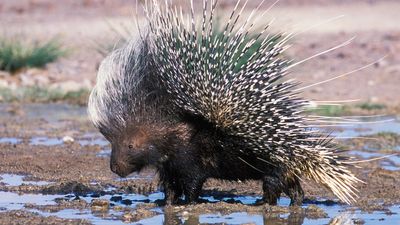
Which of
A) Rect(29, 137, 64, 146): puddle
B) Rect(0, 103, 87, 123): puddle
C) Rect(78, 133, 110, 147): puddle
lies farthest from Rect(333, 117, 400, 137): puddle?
Rect(0, 103, 87, 123): puddle

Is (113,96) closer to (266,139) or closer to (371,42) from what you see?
(266,139)

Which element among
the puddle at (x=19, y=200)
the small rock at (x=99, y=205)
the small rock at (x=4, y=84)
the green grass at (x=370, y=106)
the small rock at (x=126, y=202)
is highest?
the green grass at (x=370, y=106)

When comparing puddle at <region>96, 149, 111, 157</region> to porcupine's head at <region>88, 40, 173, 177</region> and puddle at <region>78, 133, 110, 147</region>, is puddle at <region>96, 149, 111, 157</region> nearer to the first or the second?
puddle at <region>78, 133, 110, 147</region>

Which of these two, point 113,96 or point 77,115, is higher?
point 113,96

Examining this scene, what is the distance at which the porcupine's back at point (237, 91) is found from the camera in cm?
809

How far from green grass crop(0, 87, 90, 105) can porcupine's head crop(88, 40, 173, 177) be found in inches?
241

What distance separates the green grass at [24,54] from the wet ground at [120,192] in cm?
412

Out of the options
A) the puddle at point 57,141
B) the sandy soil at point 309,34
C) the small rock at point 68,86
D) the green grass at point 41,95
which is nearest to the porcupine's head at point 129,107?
the puddle at point 57,141

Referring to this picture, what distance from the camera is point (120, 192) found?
9.09 m

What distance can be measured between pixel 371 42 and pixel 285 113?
12932mm

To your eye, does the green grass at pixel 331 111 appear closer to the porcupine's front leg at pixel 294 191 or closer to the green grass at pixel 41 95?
the green grass at pixel 41 95

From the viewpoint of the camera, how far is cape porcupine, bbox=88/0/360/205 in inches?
320

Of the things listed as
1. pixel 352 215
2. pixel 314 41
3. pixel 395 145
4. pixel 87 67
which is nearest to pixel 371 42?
pixel 314 41

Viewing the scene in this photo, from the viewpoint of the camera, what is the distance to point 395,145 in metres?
11.8
